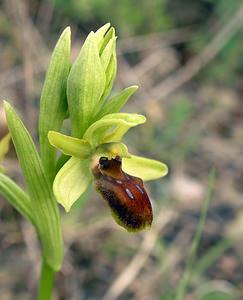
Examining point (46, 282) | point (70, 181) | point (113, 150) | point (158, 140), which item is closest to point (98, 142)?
point (113, 150)

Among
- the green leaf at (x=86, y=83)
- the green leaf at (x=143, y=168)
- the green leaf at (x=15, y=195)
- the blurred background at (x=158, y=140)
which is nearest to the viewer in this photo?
the green leaf at (x=86, y=83)

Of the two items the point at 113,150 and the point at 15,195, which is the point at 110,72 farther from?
the point at 15,195

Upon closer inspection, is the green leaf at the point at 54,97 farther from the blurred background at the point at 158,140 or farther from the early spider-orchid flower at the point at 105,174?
the blurred background at the point at 158,140

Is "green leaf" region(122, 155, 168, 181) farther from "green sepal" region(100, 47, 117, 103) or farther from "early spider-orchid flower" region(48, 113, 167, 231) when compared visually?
"green sepal" region(100, 47, 117, 103)

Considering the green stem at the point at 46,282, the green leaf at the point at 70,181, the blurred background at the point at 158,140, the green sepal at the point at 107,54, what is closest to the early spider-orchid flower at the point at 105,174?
the green leaf at the point at 70,181

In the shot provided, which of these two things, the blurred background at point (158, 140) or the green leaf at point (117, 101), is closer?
the green leaf at point (117, 101)

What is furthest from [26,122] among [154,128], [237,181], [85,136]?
[85,136]
